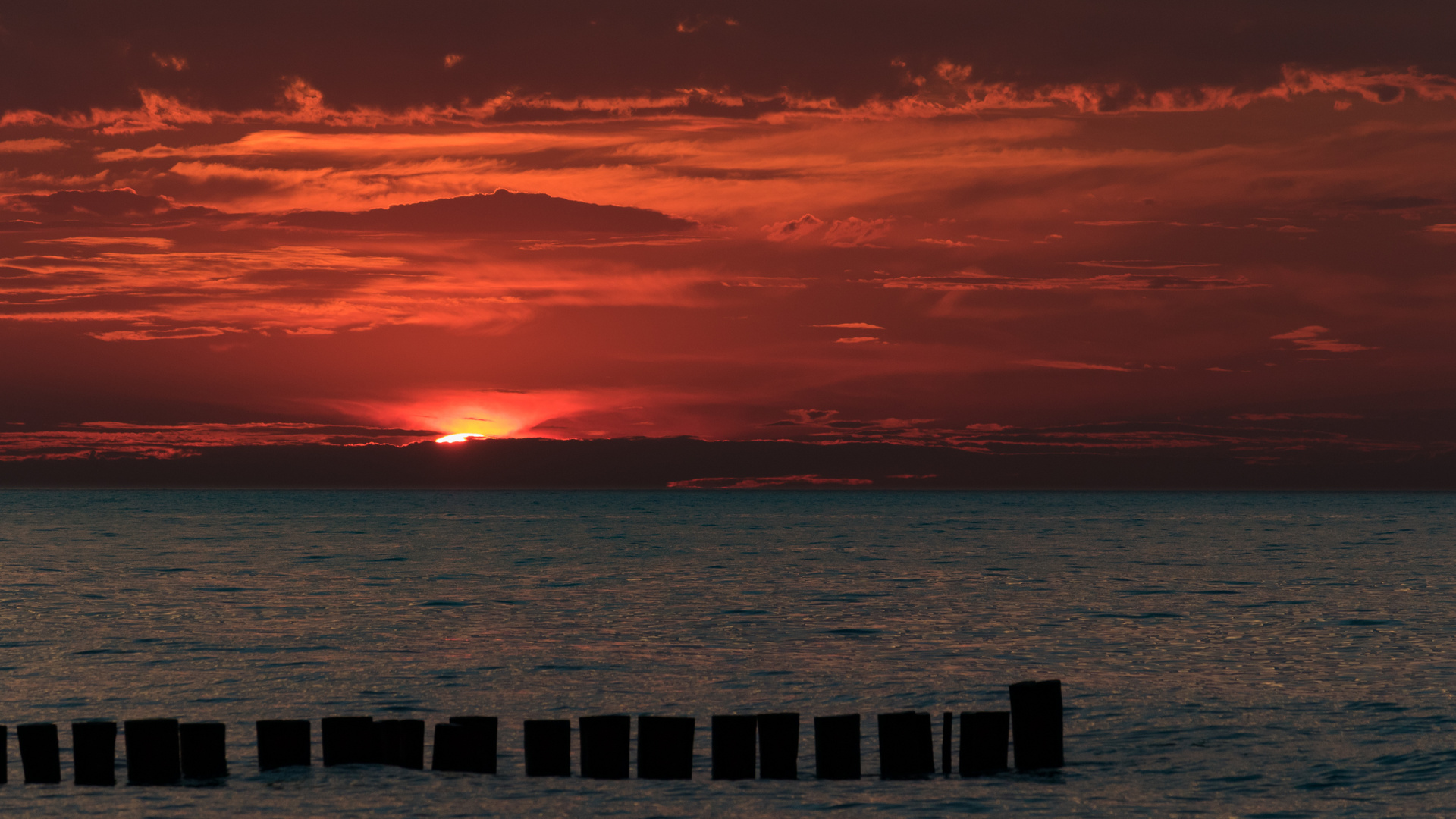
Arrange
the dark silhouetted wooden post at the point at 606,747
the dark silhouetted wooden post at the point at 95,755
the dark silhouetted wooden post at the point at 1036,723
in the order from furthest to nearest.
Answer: the dark silhouetted wooden post at the point at 1036,723 → the dark silhouetted wooden post at the point at 606,747 → the dark silhouetted wooden post at the point at 95,755

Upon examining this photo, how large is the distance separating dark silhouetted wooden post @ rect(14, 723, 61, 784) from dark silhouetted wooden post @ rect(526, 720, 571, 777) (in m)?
5.92

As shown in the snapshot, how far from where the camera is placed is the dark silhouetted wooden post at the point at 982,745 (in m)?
16.9

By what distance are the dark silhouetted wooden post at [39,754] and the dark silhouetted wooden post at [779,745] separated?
8928 millimetres

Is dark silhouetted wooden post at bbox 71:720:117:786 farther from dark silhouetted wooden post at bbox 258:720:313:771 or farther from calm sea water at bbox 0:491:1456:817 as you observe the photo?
dark silhouetted wooden post at bbox 258:720:313:771

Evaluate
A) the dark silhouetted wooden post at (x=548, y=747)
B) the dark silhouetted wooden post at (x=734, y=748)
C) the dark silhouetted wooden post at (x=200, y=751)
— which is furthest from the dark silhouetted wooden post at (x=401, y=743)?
the dark silhouetted wooden post at (x=734, y=748)

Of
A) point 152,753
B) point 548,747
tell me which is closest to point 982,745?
point 548,747

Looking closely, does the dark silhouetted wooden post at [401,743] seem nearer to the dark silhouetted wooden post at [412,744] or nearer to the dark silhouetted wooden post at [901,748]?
the dark silhouetted wooden post at [412,744]

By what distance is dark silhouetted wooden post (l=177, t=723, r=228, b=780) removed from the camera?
1599 centimetres

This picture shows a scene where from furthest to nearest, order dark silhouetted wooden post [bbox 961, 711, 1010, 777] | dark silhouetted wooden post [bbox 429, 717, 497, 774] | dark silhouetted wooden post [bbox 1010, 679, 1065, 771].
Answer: dark silhouetted wooden post [bbox 1010, 679, 1065, 771], dark silhouetted wooden post [bbox 961, 711, 1010, 777], dark silhouetted wooden post [bbox 429, 717, 497, 774]

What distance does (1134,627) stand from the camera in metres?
35.6

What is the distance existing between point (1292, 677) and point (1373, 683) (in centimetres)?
148

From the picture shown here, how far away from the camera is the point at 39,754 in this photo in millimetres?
15930

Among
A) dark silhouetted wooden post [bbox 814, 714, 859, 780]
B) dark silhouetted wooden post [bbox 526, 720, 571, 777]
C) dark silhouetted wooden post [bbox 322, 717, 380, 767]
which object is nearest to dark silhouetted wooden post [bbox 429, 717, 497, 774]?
dark silhouetted wooden post [bbox 526, 720, 571, 777]

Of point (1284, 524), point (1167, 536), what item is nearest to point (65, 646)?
point (1167, 536)
